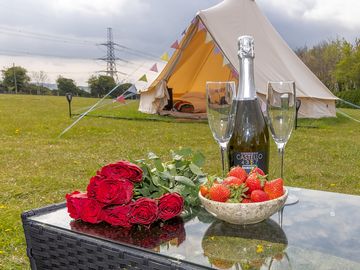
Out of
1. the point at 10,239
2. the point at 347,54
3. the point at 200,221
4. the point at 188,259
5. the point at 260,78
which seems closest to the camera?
the point at 188,259

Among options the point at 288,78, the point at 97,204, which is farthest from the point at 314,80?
the point at 97,204

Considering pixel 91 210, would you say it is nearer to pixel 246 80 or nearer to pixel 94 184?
pixel 94 184

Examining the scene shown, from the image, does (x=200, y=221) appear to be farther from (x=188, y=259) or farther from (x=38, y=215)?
(x=38, y=215)

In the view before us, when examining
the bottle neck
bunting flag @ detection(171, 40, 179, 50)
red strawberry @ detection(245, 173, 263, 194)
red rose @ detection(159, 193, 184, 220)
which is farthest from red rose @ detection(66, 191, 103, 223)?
bunting flag @ detection(171, 40, 179, 50)

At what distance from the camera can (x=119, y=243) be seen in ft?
3.04

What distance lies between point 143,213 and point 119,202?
0.23 ft

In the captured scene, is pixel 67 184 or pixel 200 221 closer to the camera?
pixel 200 221

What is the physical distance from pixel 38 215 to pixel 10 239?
902 mm

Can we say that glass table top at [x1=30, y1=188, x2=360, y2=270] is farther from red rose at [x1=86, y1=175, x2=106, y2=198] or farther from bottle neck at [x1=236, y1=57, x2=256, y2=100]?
bottle neck at [x1=236, y1=57, x2=256, y2=100]

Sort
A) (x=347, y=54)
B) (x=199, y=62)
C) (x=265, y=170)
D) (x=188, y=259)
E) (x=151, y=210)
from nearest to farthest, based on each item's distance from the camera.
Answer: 1. (x=188, y=259)
2. (x=151, y=210)
3. (x=265, y=170)
4. (x=199, y=62)
5. (x=347, y=54)

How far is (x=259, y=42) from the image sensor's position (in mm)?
6965

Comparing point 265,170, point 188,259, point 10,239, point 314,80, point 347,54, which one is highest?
point 347,54

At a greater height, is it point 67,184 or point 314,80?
point 314,80

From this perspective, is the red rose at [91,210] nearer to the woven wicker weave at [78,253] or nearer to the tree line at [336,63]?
the woven wicker weave at [78,253]
